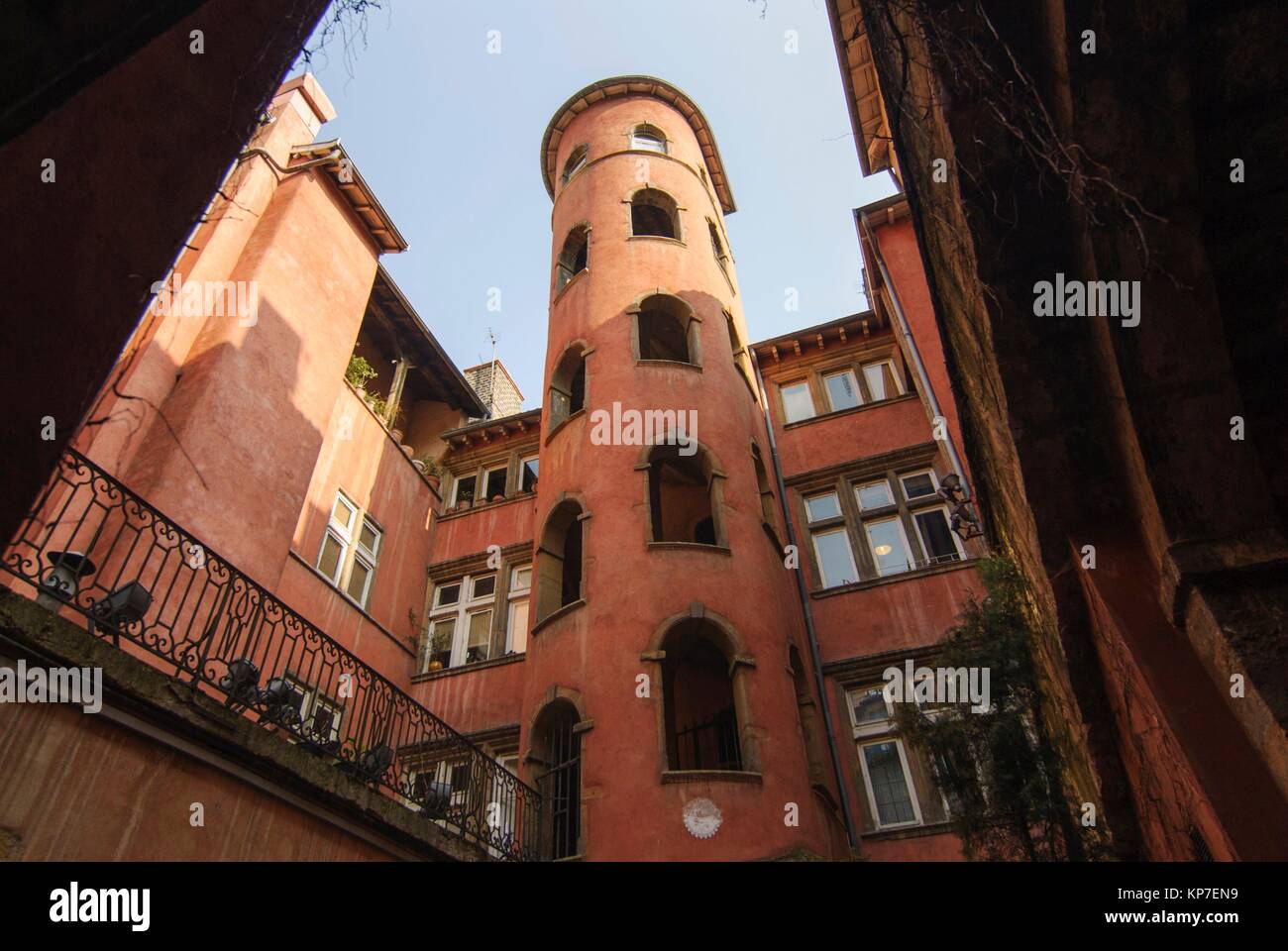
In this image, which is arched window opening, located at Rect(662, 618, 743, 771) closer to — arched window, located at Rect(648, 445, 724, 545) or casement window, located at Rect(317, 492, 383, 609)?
arched window, located at Rect(648, 445, 724, 545)

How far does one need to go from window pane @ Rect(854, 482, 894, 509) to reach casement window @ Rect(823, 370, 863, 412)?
2.27 meters

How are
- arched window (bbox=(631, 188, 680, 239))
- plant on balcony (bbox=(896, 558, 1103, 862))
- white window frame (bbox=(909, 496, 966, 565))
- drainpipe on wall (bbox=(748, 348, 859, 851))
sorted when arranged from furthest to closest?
arched window (bbox=(631, 188, 680, 239)) < white window frame (bbox=(909, 496, 966, 565)) < drainpipe on wall (bbox=(748, 348, 859, 851)) < plant on balcony (bbox=(896, 558, 1103, 862))

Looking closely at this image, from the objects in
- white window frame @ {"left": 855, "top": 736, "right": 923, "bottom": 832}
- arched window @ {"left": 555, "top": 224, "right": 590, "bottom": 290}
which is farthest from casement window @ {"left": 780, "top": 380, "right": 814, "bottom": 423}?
white window frame @ {"left": 855, "top": 736, "right": 923, "bottom": 832}

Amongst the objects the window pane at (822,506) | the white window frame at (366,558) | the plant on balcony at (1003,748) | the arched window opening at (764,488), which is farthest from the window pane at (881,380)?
the white window frame at (366,558)

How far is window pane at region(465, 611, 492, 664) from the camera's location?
17250mm

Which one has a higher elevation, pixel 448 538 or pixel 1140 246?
pixel 448 538

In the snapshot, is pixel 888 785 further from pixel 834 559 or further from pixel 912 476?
pixel 912 476

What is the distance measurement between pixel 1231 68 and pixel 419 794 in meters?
10.2

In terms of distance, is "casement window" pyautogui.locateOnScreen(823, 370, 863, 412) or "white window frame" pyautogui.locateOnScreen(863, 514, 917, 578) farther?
"casement window" pyautogui.locateOnScreen(823, 370, 863, 412)

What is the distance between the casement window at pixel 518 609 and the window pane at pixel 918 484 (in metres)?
8.26

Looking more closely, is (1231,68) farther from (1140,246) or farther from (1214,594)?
(1214,594)

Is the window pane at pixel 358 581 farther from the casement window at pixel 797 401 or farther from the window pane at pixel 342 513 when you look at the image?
the casement window at pixel 797 401
